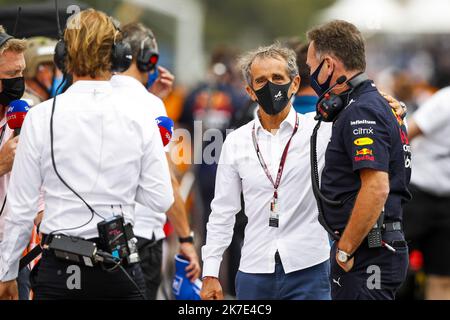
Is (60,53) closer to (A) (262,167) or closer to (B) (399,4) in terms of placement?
(A) (262,167)

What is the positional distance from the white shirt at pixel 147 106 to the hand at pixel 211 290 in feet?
2.08

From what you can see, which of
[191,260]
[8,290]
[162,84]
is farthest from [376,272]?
[162,84]

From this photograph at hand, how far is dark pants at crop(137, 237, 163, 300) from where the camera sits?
6278mm

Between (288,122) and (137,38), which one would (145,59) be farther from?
(288,122)

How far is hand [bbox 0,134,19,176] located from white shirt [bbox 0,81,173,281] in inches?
19.3

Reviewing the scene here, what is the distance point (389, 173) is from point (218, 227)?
112cm

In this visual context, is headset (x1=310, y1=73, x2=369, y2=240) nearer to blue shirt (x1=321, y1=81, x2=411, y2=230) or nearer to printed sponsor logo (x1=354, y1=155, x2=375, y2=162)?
blue shirt (x1=321, y1=81, x2=411, y2=230)

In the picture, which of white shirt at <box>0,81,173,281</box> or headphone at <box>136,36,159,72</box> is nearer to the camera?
white shirt at <box>0,81,173,281</box>

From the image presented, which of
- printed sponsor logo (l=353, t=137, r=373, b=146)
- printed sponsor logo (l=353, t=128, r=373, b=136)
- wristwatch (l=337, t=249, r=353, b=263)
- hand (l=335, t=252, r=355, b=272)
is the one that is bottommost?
hand (l=335, t=252, r=355, b=272)

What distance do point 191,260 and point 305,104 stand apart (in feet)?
4.76

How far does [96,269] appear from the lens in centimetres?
458

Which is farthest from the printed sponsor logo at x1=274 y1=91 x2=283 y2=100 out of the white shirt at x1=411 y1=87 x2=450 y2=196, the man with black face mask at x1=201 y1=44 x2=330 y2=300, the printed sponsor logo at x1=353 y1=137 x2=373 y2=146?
the white shirt at x1=411 y1=87 x2=450 y2=196

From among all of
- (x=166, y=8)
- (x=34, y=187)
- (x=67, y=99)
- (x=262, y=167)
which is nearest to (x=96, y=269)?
(x=34, y=187)

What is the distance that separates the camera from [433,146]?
782 cm
